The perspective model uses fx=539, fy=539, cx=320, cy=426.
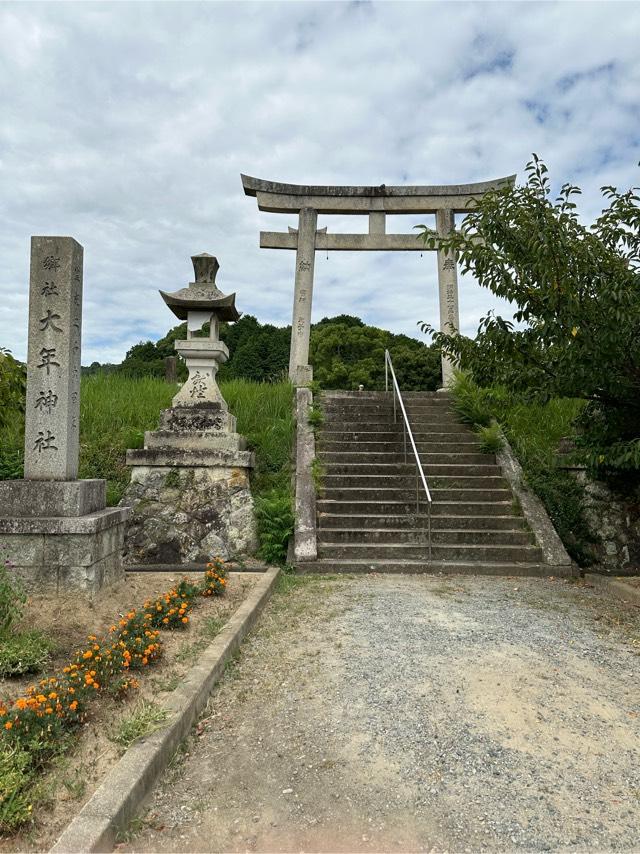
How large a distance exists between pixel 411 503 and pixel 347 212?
25.1 feet

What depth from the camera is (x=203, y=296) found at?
7.29 m

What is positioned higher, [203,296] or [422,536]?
[203,296]

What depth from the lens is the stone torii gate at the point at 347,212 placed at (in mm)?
11773

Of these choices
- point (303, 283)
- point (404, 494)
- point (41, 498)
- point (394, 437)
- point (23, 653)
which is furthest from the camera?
point (303, 283)

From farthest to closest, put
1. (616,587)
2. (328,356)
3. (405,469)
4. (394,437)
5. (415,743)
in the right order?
(328,356) → (394,437) → (405,469) → (616,587) → (415,743)

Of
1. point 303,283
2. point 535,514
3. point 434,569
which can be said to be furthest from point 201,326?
point 535,514

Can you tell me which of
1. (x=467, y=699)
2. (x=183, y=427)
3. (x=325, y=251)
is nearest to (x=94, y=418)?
(x=183, y=427)

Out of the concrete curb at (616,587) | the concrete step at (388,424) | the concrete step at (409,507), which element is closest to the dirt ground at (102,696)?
the concrete step at (409,507)

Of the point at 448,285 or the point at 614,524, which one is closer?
the point at 614,524

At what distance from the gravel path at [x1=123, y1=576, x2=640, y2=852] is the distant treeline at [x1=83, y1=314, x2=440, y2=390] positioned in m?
20.5

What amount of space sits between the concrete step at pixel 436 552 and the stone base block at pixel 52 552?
9.08 feet

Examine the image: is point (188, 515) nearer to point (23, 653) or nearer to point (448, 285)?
point (23, 653)

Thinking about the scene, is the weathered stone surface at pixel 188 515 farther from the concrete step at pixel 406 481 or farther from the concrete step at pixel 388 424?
the concrete step at pixel 388 424

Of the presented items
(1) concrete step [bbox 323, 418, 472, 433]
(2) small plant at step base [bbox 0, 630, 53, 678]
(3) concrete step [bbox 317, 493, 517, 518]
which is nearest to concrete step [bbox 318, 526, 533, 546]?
(3) concrete step [bbox 317, 493, 517, 518]
